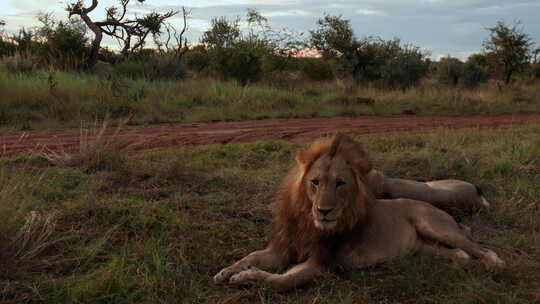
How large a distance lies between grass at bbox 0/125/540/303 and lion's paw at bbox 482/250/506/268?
0.06m

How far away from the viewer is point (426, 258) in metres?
3.43

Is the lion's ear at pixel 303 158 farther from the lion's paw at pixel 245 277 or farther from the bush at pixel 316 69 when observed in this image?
the bush at pixel 316 69

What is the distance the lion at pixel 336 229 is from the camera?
3066mm

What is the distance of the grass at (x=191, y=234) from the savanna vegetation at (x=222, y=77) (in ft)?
5.40

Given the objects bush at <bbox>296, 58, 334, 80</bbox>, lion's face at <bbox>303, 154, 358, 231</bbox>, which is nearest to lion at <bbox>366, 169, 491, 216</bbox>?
lion's face at <bbox>303, 154, 358, 231</bbox>

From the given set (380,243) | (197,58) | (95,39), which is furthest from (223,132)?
(197,58)

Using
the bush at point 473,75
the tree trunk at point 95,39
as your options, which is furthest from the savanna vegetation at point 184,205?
the bush at point 473,75

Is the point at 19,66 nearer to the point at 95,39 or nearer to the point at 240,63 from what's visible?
the point at 95,39

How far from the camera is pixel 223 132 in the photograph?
9.45m

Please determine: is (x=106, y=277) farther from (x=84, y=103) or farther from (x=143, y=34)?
(x=143, y=34)

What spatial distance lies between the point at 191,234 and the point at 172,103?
9.55 metres

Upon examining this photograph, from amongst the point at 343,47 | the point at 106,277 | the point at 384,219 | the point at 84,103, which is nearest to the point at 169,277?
the point at 106,277

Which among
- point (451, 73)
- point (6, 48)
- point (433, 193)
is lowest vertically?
point (433, 193)

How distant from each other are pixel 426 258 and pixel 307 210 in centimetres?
99
